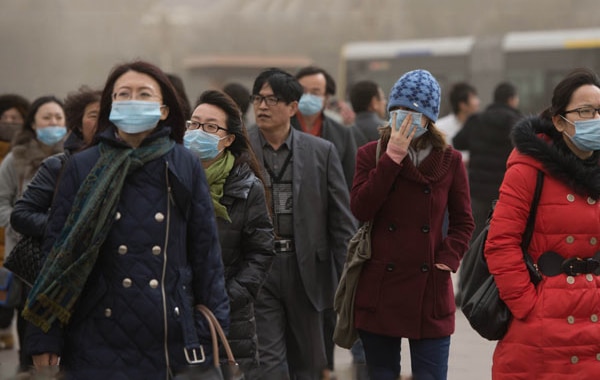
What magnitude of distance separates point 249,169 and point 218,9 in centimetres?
3572

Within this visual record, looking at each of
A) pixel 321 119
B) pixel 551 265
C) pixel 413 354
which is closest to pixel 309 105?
pixel 321 119

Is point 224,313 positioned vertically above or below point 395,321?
above

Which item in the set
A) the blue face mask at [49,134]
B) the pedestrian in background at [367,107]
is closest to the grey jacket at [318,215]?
the blue face mask at [49,134]

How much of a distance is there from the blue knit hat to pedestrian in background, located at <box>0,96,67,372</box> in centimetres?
286

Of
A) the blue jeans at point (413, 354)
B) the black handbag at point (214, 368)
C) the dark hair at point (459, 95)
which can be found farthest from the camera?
the dark hair at point (459, 95)

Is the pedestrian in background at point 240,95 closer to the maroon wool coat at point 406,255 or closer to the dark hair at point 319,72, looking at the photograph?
the dark hair at point 319,72

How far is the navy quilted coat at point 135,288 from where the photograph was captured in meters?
4.27

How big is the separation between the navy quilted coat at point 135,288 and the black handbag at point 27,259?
50.6 inches

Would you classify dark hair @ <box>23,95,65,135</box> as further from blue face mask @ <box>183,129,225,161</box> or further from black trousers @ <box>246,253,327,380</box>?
blue face mask @ <box>183,129,225,161</box>

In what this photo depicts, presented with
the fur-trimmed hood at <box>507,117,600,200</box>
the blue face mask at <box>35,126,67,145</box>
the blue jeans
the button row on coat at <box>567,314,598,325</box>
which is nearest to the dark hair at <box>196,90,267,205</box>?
the blue jeans

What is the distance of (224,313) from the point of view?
4500 mm

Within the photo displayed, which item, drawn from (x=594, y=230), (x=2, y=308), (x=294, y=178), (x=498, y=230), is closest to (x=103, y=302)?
(x=498, y=230)

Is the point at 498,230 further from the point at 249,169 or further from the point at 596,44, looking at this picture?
the point at 596,44

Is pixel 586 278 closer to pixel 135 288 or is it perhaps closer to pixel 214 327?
pixel 214 327
